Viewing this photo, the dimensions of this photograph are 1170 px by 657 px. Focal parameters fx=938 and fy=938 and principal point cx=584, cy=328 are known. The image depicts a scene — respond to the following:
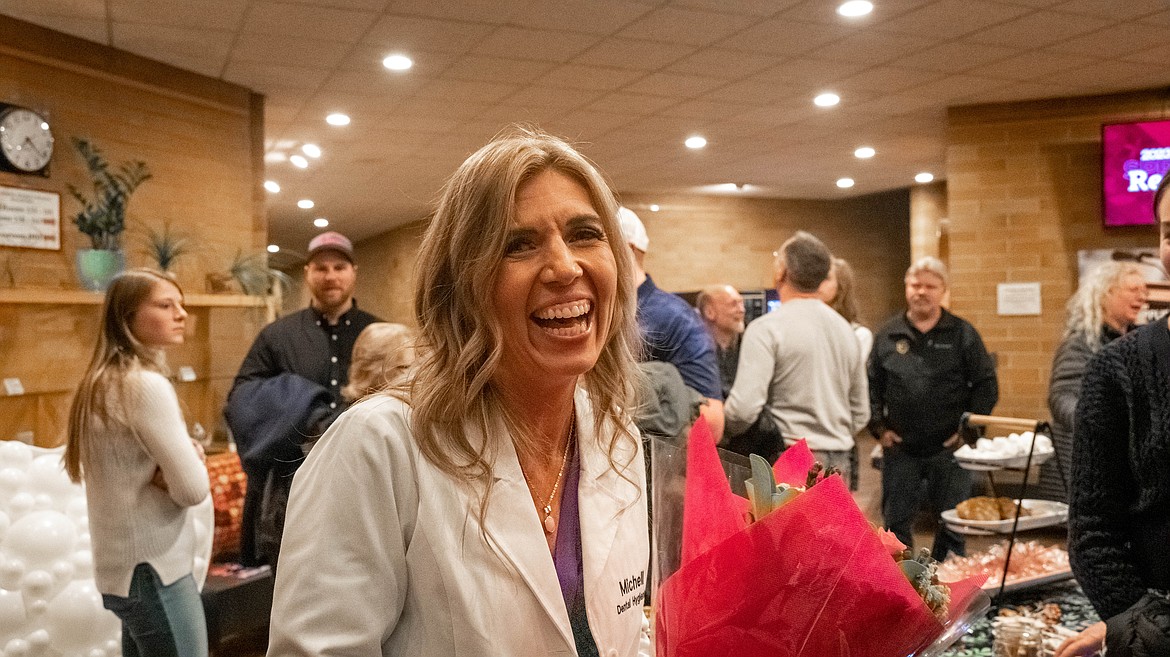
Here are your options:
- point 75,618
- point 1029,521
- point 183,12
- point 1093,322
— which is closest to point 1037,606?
point 1029,521

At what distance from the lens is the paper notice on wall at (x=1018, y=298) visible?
7.39m

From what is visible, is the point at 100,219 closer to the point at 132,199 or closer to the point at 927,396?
the point at 132,199

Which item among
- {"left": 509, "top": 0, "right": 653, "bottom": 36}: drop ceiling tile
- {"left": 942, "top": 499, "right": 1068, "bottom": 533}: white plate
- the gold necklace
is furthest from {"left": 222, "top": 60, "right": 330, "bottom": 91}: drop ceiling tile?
the gold necklace

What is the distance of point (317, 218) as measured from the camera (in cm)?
1388

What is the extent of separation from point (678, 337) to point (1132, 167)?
5.40 metres

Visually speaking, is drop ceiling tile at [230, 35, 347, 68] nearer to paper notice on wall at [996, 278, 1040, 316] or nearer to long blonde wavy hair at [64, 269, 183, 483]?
long blonde wavy hair at [64, 269, 183, 483]

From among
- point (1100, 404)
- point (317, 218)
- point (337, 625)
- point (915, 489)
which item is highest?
point (317, 218)

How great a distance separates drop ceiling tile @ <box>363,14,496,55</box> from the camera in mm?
5074

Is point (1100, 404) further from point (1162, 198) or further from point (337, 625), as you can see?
point (337, 625)

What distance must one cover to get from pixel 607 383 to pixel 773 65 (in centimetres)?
524

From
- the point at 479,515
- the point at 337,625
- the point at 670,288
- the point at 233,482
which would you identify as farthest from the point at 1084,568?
the point at 670,288

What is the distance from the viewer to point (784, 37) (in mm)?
5480

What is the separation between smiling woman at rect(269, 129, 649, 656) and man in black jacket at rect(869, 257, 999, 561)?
138 inches

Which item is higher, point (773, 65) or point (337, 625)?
point (773, 65)
